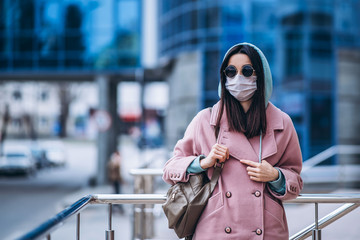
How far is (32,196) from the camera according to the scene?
1861cm

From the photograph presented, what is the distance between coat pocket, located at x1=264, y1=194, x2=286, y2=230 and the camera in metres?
2.21

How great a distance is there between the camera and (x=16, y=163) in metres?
27.7

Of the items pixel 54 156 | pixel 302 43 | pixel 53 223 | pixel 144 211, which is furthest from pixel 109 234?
pixel 54 156

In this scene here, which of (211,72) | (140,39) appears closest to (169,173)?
(211,72)

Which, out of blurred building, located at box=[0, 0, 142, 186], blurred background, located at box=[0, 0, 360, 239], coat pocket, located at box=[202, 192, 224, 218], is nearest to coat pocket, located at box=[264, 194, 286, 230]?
coat pocket, located at box=[202, 192, 224, 218]

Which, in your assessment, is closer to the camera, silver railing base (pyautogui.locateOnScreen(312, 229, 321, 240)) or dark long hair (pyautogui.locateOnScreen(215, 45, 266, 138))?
dark long hair (pyautogui.locateOnScreen(215, 45, 266, 138))

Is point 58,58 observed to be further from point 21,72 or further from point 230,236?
point 230,236

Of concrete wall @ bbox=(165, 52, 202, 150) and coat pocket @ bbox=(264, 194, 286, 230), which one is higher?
concrete wall @ bbox=(165, 52, 202, 150)

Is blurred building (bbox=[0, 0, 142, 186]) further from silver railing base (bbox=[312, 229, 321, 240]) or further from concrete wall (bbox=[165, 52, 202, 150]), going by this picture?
silver railing base (bbox=[312, 229, 321, 240])

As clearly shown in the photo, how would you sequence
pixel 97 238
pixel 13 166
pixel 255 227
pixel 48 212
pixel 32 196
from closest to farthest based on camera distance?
1. pixel 255 227
2. pixel 97 238
3. pixel 48 212
4. pixel 32 196
5. pixel 13 166

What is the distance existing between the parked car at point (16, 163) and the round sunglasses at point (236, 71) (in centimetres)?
2748

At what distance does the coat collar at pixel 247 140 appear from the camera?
225 centimetres

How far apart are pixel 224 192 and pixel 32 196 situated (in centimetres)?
1794

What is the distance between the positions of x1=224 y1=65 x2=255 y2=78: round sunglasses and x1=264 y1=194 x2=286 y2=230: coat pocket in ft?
2.19
